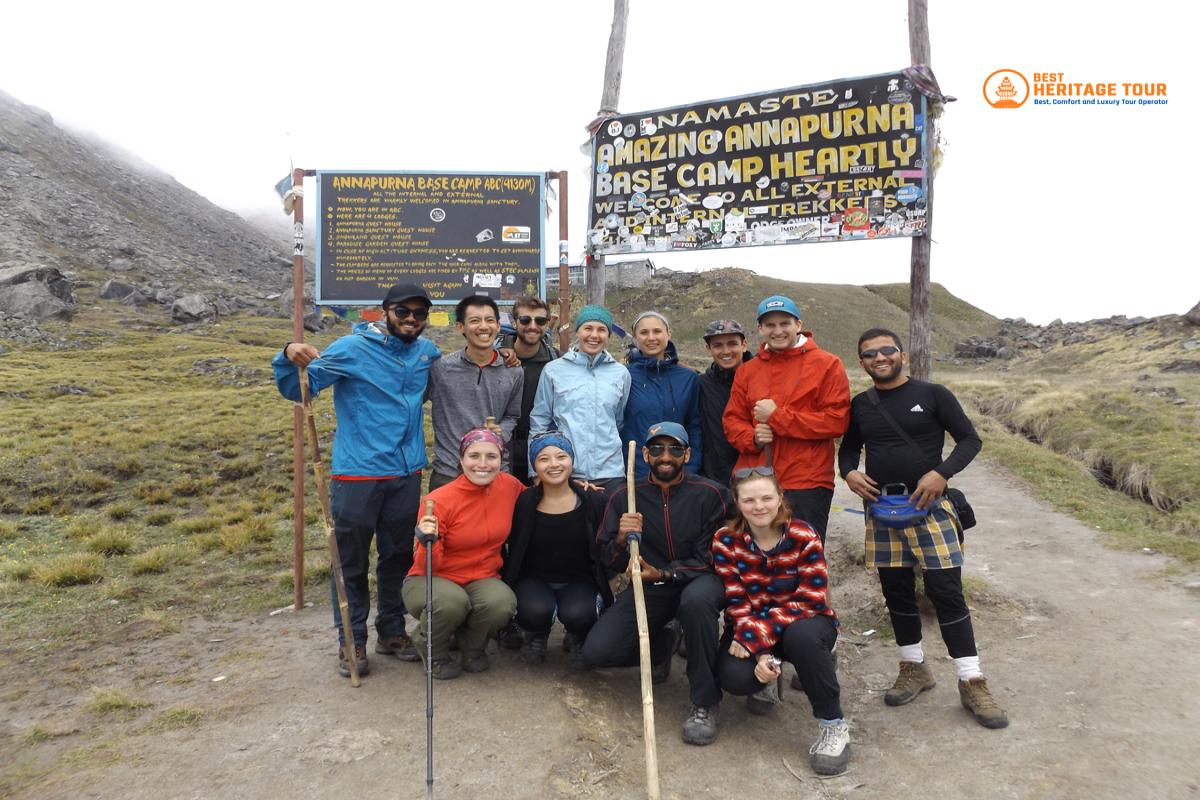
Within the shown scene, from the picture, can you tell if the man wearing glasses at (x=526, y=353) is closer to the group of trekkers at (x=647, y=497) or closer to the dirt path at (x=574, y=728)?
the group of trekkers at (x=647, y=497)

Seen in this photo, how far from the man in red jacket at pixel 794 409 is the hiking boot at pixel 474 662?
2300 mm

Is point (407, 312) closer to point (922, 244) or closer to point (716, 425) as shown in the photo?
point (716, 425)

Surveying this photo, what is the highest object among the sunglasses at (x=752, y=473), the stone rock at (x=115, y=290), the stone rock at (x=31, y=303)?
the stone rock at (x=115, y=290)

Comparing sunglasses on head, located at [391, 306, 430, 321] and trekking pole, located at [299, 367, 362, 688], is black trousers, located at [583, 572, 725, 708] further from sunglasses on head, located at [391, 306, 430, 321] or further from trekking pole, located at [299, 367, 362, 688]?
sunglasses on head, located at [391, 306, 430, 321]

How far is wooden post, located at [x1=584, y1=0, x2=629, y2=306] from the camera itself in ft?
28.0

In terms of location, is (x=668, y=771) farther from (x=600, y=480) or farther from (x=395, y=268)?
(x=395, y=268)

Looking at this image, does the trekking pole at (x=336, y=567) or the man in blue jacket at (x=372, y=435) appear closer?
the trekking pole at (x=336, y=567)

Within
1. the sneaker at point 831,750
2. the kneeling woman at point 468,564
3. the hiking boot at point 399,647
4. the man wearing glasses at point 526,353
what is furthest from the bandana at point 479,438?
the sneaker at point 831,750

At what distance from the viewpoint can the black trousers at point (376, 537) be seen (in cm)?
527

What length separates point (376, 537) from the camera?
212 inches

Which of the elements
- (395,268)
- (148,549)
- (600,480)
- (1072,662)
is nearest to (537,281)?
(395,268)

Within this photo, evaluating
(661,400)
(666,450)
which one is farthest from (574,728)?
(661,400)

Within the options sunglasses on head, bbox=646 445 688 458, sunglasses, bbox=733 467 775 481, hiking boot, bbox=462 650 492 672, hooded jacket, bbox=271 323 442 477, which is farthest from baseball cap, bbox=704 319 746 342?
hiking boot, bbox=462 650 492 672

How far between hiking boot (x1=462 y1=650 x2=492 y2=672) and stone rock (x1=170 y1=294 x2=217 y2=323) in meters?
68.6
